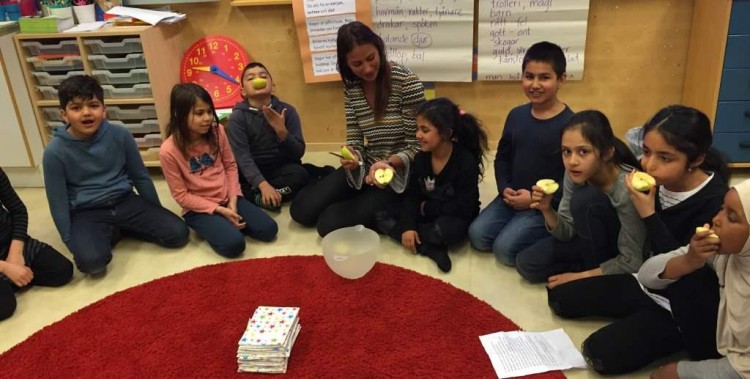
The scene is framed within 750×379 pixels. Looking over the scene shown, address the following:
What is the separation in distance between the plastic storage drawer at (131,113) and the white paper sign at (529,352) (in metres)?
2.05

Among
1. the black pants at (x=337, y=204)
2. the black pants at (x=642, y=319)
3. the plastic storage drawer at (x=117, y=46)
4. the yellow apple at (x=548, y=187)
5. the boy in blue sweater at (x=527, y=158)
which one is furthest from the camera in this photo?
the plastic storage drawer at (x=117, y=46)

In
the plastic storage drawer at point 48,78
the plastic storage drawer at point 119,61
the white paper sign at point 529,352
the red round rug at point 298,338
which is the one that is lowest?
the white paper sign at point 529,352

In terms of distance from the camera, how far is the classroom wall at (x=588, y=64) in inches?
119

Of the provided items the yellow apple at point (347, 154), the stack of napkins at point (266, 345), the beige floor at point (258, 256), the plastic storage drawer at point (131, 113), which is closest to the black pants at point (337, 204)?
the beige floor at point (258, 256)

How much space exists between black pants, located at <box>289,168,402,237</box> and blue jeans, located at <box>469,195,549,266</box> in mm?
363

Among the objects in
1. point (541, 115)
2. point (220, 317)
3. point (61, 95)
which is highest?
point (61, 95)

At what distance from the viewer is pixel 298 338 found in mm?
1920

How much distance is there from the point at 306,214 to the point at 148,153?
3.46 ft

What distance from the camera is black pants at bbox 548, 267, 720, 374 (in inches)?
63.5

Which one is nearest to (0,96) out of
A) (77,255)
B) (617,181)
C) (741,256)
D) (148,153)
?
(148,153)

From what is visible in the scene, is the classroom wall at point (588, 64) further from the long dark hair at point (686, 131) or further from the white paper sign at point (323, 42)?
the long dark hair at point (686, 131)

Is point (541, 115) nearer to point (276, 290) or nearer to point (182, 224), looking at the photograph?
point (276, 290)

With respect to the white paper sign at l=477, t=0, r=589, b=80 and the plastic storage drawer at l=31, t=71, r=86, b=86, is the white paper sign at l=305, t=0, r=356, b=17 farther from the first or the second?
the plastic storage drawer at l=31, t=71, r=86, b=86

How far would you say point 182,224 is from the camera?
2531mm
